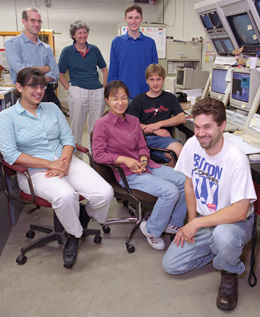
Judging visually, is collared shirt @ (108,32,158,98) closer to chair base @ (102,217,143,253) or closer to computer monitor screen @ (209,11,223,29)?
computer monitor screen @ (209,11,223,29)

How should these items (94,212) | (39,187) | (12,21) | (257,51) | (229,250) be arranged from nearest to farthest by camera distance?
(229,250) → (39,187) → (94,212) → (257,51) → (12,21)

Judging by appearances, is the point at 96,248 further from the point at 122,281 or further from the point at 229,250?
the point at 229,250

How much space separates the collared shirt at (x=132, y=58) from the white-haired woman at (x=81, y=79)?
419mm

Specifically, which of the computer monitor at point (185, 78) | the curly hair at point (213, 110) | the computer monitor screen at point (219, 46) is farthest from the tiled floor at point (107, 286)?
the computer monitor at point (185, 78)

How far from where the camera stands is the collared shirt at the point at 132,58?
2.99 metres

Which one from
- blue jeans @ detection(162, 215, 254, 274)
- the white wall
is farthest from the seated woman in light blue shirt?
the white wall

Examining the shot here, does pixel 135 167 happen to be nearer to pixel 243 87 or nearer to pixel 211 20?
pixel 243 87

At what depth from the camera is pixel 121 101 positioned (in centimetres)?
217

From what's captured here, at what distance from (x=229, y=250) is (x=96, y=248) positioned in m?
0.95

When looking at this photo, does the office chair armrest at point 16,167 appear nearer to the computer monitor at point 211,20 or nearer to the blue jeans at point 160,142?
the blue jeans at point 160,142

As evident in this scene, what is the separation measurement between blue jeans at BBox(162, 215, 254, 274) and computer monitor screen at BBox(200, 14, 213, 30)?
2.09 m

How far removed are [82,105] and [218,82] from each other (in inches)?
55.8

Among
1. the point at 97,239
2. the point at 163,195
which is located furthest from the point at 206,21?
the point at 97,239

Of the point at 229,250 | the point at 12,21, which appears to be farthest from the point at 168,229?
the point at 12,21
